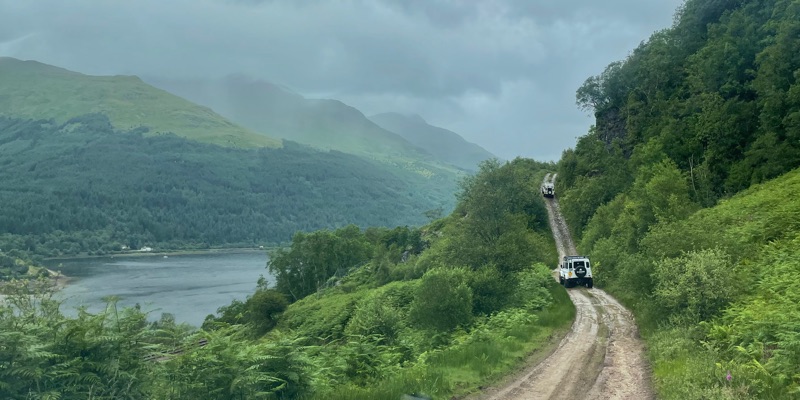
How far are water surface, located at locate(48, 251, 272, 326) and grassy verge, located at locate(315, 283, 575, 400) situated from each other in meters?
58.5

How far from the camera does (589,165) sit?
7856cm

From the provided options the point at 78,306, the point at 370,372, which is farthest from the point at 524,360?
the point at 78,306

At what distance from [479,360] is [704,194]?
121 ft

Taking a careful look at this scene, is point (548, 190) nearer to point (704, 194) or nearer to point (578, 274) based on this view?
point (704, 194)

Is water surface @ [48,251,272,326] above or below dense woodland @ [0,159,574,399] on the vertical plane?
below

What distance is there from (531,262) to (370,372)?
17.7m

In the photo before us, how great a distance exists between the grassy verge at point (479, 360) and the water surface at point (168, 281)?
192 feet

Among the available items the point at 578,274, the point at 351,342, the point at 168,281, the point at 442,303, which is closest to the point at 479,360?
the point at 351,342

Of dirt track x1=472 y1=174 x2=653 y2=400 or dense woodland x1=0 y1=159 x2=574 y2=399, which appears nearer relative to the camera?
dense woodland x1=0 y1=159 x2=574 y2=399

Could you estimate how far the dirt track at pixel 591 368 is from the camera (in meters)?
15.1

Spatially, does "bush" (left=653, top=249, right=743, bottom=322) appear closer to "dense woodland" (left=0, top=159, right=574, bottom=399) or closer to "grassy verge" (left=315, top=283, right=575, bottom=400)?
"grassy verge" (left=315, top=283, right=575, bottom=400)

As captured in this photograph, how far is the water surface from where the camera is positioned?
313 feet

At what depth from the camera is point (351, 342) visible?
65.0 feet

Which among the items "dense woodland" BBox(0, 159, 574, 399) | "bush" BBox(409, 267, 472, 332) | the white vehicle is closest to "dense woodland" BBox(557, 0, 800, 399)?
the white vehicle
